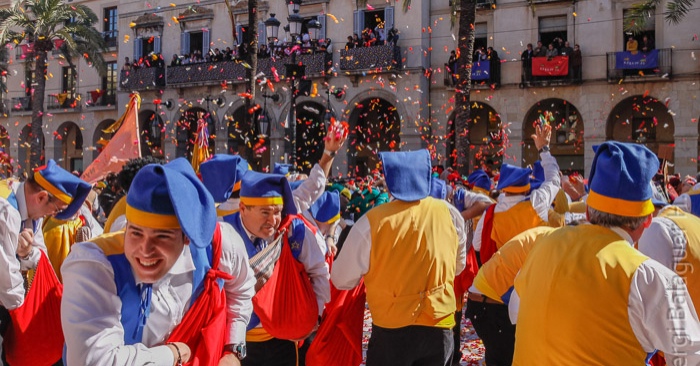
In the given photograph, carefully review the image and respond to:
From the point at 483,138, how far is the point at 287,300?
75.7ft

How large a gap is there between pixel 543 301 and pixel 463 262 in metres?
1.98

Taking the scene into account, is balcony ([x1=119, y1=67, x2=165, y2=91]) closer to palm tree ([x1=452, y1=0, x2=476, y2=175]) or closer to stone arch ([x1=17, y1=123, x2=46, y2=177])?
stone arch ([x1=17, y1=123, x2=46, y2=177])

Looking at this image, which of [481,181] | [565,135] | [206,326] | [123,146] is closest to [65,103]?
[565,135]

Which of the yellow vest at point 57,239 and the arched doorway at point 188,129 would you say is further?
the arched doorway at point 188,129

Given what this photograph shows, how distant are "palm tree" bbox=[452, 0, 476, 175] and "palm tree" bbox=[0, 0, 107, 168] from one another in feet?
60.4

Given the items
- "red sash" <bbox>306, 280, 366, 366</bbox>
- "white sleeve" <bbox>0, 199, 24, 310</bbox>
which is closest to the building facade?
A: "red sash" <bbox>306, 280, 366, 366</bbox>

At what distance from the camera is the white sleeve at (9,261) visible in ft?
12.2

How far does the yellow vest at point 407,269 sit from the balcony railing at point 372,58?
820 inches

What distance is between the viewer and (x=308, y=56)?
26.3 meters

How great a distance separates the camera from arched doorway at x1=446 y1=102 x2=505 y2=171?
25.1 metres

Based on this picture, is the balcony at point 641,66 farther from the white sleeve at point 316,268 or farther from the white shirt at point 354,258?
the white sleeve at point 316,268

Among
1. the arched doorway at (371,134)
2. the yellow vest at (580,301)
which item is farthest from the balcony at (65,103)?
→ the yellow vest at (580,301)

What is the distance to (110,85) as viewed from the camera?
3284 cm

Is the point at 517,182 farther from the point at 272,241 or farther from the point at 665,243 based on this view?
the point at 272,241
